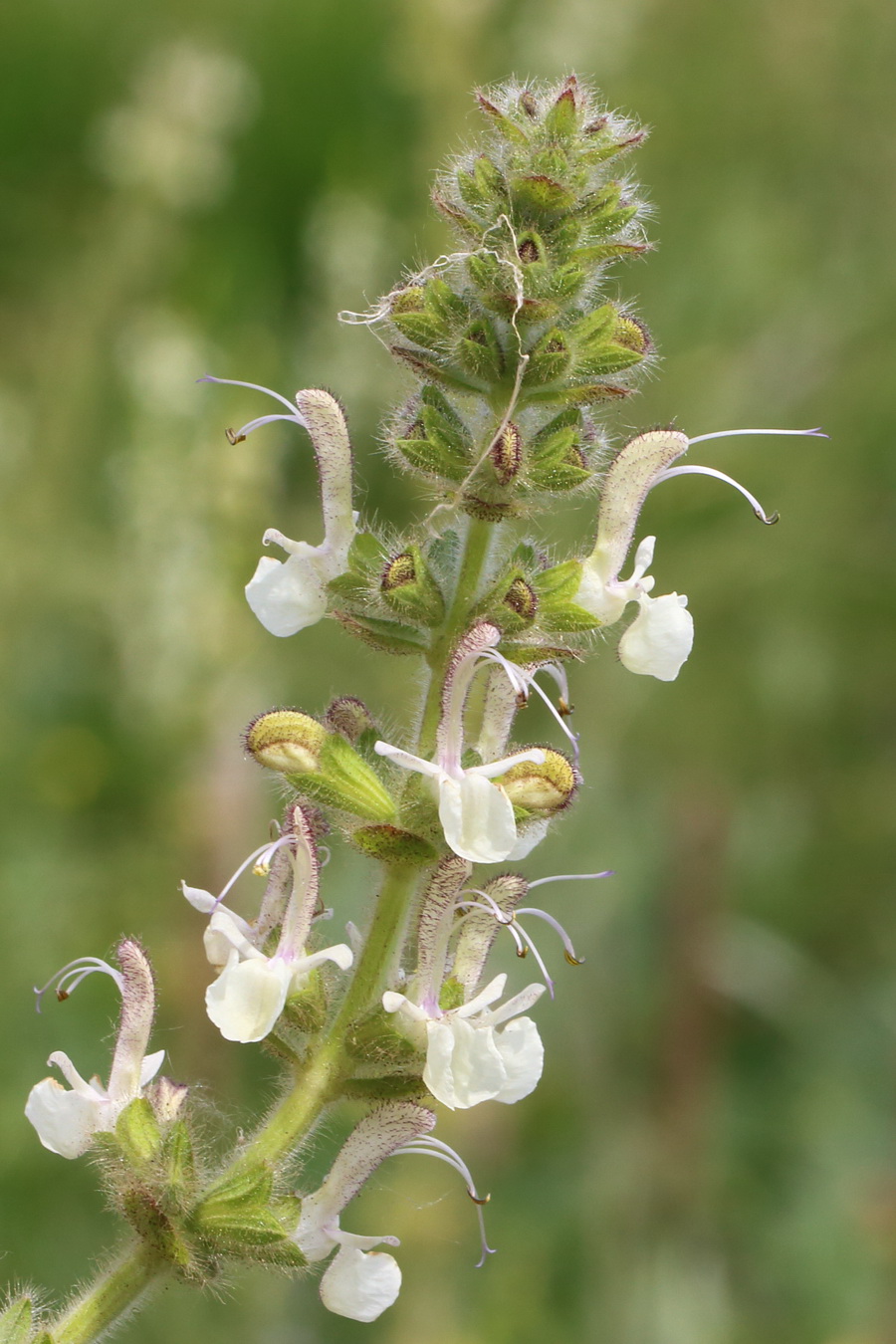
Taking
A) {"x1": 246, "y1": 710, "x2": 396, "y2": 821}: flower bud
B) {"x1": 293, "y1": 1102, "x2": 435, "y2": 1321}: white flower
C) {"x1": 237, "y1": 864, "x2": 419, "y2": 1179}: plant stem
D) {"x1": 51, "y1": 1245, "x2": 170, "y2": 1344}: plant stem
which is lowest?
{"x1": 51, "y1": 1245, "x2": 170, "y2": 1344}: plant stem

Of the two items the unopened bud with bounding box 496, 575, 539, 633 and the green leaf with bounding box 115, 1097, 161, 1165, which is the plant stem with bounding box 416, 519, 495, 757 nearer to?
the unopened bud with bounding box 496, 575, 539, 633

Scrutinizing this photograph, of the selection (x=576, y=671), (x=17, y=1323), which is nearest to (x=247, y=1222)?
(x=17, y=1323)

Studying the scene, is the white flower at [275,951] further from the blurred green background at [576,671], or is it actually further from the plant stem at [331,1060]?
the blurred green background at [576,671]

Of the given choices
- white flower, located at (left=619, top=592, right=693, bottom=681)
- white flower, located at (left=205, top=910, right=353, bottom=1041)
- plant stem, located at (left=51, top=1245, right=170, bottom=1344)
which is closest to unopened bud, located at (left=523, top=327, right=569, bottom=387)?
white flower, located at (left=619, top=592, right=693, bottom=681)

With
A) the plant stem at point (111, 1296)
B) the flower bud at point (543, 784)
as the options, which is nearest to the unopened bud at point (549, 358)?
the flower bud at point (543, 784)

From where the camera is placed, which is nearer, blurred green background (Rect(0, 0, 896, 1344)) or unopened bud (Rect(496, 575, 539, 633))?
unopened bud (Rect(496, 575, 539, 633))

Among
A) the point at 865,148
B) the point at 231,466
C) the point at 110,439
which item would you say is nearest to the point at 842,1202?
the point at 231,466
